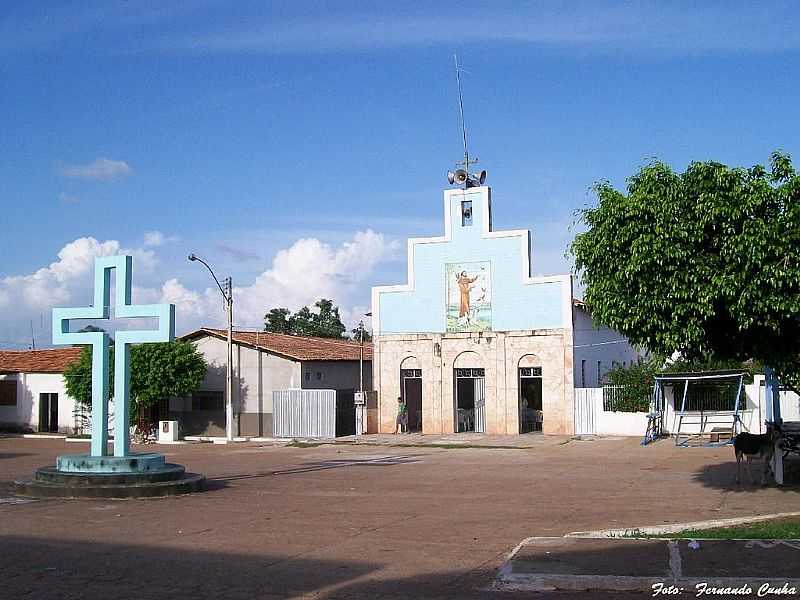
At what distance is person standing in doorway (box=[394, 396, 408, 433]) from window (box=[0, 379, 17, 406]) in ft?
59.9

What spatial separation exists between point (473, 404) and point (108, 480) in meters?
21.4

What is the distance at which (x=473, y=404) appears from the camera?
36688 mm

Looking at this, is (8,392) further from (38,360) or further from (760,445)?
(760,445)

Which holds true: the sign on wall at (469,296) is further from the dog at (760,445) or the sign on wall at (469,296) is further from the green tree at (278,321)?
the green tree at (278,321)

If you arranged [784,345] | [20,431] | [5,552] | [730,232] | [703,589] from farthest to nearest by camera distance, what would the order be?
[20,431] < [784,345] < [730,232] < [5,552] < [703,589]

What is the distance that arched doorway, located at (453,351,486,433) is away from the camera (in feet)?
116

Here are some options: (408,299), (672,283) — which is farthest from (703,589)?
(408,299)

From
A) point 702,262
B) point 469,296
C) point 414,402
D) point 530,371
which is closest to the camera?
point 702,262

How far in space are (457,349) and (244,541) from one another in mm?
24214

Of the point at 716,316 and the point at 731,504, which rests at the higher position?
the point at 716,316

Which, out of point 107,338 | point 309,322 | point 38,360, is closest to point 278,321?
point 309,322

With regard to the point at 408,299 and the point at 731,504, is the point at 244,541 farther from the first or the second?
the point at 408,299

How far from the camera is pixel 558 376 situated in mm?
33938

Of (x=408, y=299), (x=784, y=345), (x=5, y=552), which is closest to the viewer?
(x=5, y=552)
